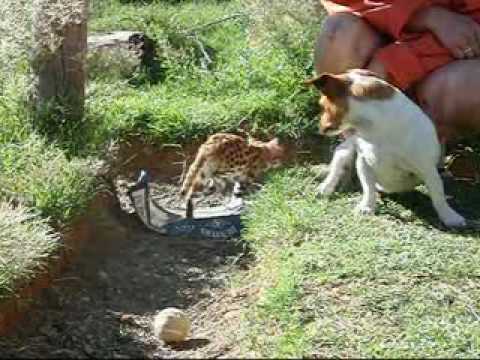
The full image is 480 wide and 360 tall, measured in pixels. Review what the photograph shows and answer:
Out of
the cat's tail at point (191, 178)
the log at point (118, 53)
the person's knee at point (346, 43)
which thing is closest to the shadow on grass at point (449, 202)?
the person's knee at point (346, 43)

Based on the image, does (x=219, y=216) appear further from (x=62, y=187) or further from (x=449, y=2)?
(x=449, y=2)

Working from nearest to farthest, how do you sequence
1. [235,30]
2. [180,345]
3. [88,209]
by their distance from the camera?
[180,345]
[88,209]
[235,30]

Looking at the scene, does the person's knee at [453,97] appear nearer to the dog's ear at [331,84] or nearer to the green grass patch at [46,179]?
the dog's ear at [331,84]

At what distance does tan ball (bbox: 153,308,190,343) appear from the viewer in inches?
144

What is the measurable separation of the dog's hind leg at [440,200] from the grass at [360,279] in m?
0.06

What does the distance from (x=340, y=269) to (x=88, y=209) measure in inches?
50.0

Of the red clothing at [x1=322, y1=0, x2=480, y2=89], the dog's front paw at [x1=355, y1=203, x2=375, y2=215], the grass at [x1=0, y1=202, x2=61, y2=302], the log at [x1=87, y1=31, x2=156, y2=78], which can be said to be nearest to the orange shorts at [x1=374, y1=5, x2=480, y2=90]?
the red clothing at [x1=322, y1=0, x2=480, y2=89]

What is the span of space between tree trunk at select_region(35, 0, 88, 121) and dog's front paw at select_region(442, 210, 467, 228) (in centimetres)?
181

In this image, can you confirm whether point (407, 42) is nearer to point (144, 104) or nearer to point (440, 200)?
point (440, 200)

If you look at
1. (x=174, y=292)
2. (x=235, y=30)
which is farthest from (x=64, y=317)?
(x=235, y=30)

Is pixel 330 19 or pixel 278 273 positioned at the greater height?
pixel 330 19

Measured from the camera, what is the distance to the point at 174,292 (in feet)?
14.2

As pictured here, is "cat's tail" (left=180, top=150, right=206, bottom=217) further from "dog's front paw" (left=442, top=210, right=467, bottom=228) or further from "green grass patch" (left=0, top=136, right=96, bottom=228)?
"dog's front paw" (left=442, top=210, right=467, bottom=228)

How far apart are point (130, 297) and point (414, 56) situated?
1610mm
